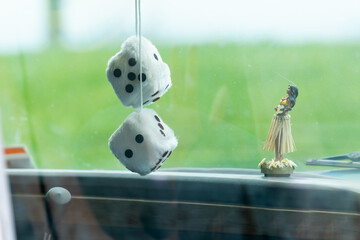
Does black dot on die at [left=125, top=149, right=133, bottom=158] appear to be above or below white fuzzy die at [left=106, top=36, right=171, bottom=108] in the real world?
below

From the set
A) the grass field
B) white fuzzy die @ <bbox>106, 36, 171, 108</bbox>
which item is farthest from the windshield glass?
white fuzzy die @ <bbox>106, 36, 171, 108</bbox>

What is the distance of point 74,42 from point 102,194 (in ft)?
1.64

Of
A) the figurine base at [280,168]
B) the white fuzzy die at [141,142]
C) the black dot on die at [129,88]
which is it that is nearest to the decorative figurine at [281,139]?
the figurine base at [280,168]

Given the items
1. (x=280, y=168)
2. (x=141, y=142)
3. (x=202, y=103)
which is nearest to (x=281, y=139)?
(x=280, y=168)

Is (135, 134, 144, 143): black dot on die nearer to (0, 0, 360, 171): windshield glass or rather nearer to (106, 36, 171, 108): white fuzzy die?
(106, 36, 171, 108): white fuzzy die

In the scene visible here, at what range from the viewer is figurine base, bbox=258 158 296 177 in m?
1.25

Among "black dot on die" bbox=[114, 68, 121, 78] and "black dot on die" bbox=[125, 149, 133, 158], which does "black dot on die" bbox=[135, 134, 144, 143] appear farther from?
"black dot on die" bbox=[114, 68, 121, 78]

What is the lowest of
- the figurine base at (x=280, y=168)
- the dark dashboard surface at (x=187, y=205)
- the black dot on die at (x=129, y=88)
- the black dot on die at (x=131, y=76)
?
the dark dashboard surface at (x=187, y=205)

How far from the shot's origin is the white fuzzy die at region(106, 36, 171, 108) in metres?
0.92

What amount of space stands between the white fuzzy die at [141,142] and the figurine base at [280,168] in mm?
393

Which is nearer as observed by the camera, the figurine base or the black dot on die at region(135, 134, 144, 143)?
the black dot on die at region(135, 134, 144, 143)

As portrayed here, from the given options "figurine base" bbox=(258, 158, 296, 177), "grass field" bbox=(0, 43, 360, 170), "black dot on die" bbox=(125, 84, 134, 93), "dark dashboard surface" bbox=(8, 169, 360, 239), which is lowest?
"dark dashboard surface" bbox=(8, 169, 360, 239)

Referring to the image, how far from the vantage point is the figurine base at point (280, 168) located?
49.2 inches

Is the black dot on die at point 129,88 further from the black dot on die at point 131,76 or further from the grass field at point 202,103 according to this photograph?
the grass field at point 202,103
